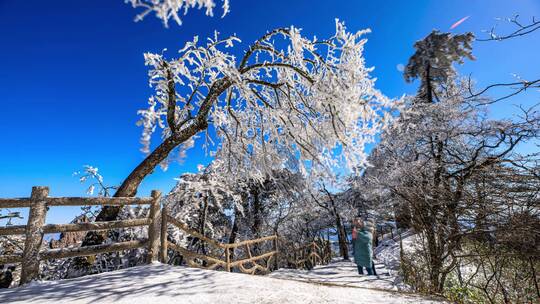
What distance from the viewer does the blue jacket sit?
28.1 ft

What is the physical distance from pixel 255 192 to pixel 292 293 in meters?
12.9

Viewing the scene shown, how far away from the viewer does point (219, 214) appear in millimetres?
17078

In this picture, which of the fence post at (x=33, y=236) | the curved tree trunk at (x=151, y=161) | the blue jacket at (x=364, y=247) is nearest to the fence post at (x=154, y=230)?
the curved tree trunk at (x=151, y=161)

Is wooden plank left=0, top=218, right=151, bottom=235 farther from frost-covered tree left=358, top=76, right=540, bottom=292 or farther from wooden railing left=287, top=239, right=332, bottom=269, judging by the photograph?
wooden railing left=287, top=239, right=332, bottom=269

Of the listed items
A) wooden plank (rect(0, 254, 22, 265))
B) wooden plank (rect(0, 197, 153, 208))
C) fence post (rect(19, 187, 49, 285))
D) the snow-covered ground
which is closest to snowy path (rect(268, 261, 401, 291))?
the snow-covered ground

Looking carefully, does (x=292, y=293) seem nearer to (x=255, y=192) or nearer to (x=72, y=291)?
(x=72, y=291)

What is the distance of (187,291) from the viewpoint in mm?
3566

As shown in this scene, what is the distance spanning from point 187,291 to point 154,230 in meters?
2.18

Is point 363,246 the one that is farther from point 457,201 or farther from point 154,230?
point 154,230

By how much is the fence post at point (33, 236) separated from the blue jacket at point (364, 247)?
8.12 m

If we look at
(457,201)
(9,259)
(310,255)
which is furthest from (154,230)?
(310,255)

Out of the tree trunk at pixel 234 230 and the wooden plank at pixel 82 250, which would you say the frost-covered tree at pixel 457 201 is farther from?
the tree trunk at pixel 234 230

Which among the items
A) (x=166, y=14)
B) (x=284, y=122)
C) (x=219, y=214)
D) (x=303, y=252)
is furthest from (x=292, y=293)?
(x=219, y=214)

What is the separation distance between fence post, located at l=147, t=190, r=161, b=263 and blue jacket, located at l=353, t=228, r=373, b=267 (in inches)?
247
